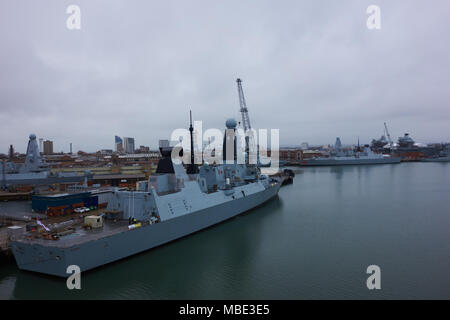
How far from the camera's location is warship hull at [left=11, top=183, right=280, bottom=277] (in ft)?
33.4

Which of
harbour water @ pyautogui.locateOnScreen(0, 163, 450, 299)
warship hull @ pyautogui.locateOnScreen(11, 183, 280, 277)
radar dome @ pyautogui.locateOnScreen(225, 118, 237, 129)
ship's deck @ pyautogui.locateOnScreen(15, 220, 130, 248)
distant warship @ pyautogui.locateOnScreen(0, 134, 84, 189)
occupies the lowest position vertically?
harbour water @ pyautogui.locateOnScreen(0, 163, 450, 299)

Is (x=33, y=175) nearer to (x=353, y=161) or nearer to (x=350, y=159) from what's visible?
(x=350, y=159)

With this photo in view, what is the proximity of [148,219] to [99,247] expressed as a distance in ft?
9.58

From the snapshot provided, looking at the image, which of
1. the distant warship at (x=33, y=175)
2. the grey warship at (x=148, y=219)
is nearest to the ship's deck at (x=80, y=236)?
the grey warship at (x=148, y=219)

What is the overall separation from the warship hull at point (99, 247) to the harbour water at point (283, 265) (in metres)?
0.47

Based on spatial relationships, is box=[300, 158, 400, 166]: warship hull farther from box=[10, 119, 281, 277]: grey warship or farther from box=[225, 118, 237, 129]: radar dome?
box=[10, 119, 281, 277]: grey warship

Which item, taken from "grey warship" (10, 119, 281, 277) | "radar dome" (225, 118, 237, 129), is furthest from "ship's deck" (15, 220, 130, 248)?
"radar dome" (225, 118, 237, 129)

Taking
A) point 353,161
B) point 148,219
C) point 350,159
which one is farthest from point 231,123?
point 353,161

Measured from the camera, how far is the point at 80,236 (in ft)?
38.1

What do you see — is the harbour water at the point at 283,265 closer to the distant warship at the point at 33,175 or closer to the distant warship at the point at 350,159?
the distant warship at the point at 33,175

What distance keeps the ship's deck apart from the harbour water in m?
1.50

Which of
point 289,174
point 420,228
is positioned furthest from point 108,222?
point 289,174
